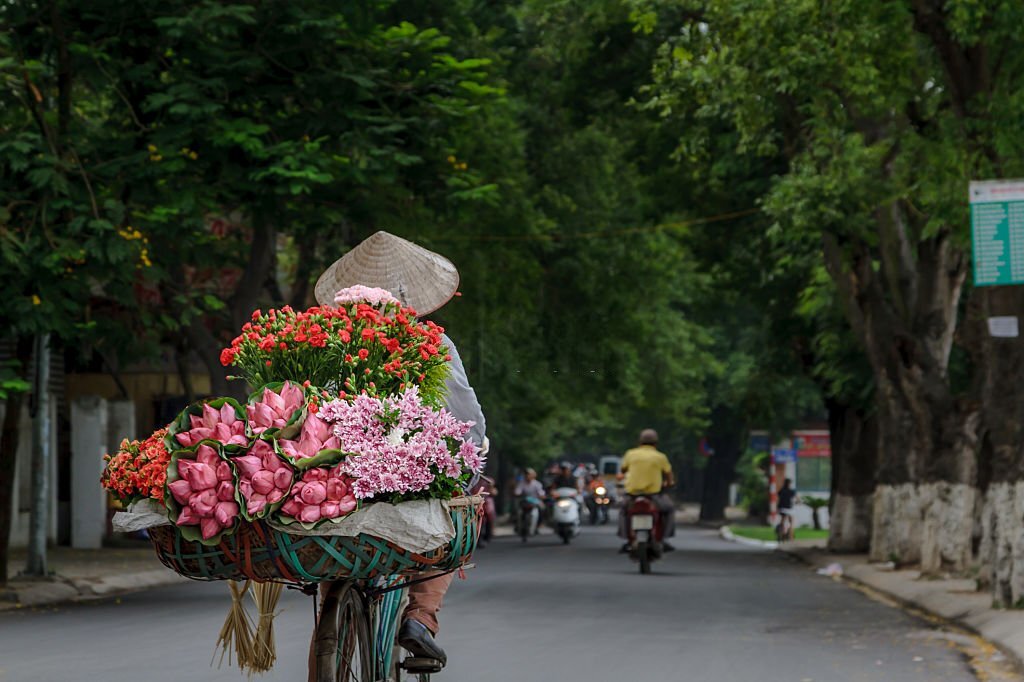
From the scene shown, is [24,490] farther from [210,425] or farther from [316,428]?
[316,428]

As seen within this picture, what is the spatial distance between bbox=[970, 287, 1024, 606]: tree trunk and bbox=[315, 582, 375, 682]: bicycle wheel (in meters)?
10.2

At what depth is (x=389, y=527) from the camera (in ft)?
17.3

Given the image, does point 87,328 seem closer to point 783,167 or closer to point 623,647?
point 623,647

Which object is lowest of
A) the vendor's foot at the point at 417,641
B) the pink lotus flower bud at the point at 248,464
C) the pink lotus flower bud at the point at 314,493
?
the vendor's foot at the point at 417,641

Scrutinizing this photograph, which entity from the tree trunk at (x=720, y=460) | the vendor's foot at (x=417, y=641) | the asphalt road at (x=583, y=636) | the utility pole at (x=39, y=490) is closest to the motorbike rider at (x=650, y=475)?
the asphalt road at (x=583, y=636)

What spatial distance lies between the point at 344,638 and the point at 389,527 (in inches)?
34.9

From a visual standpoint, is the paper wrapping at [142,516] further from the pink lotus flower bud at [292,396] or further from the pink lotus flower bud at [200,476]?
the pink lotus flower bud at [292,396]

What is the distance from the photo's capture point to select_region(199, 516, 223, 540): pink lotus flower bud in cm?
523

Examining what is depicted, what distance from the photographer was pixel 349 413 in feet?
17.5

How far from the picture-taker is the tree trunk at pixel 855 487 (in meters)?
32.2

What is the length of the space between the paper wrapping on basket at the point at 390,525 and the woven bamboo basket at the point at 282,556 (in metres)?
0.04

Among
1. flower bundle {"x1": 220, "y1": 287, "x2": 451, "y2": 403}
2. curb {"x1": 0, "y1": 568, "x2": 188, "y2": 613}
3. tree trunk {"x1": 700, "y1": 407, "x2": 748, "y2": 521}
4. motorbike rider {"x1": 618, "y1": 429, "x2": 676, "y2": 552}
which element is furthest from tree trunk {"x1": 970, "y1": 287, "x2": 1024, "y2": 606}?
tree trunk {"x1": 700, "y1": 407, "x2": 748, "y2": 521}

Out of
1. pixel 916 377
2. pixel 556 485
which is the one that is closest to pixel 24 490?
pixel 916 377

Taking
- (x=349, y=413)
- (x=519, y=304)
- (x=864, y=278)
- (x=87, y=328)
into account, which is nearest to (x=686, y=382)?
(x=519, y=304)
